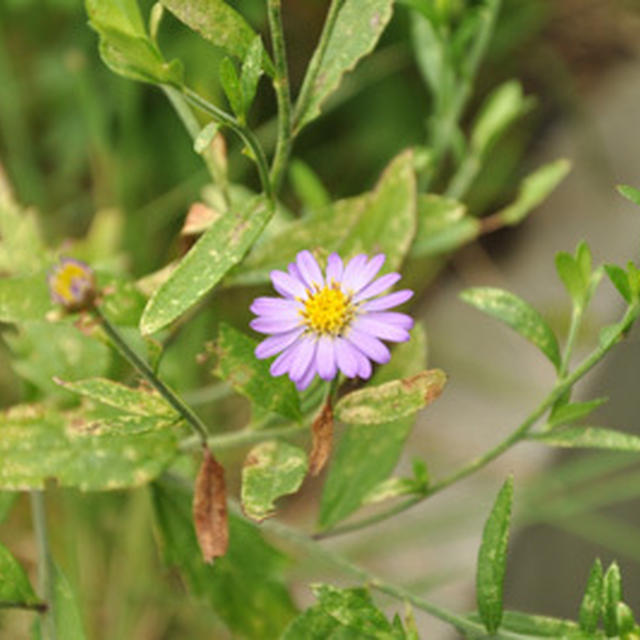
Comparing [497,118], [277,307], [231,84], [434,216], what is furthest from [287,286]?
[497,118]

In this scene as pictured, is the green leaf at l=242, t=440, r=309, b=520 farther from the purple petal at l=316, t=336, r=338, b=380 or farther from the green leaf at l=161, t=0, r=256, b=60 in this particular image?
Result: the green leaf at l=161, t=0, r=256, b=60

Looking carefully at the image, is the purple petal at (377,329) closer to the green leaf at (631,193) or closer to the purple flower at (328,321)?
the purple flower at (328,321)

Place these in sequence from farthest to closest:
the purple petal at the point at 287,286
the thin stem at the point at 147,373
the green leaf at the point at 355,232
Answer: the green leaf at the point at 355,232
the purple petal at the point at 287,286
the thin stem at the point at 147,373

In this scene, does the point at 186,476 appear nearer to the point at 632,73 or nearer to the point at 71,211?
the point at 71,211

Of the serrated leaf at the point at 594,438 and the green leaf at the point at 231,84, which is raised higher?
the green leaf at the point at 231,84

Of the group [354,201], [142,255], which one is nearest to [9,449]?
[354,201]

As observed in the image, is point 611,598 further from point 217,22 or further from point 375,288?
point 217,22

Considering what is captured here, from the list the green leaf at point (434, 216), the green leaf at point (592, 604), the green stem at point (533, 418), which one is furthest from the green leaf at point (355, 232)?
the green leaf at point (592, 604)
